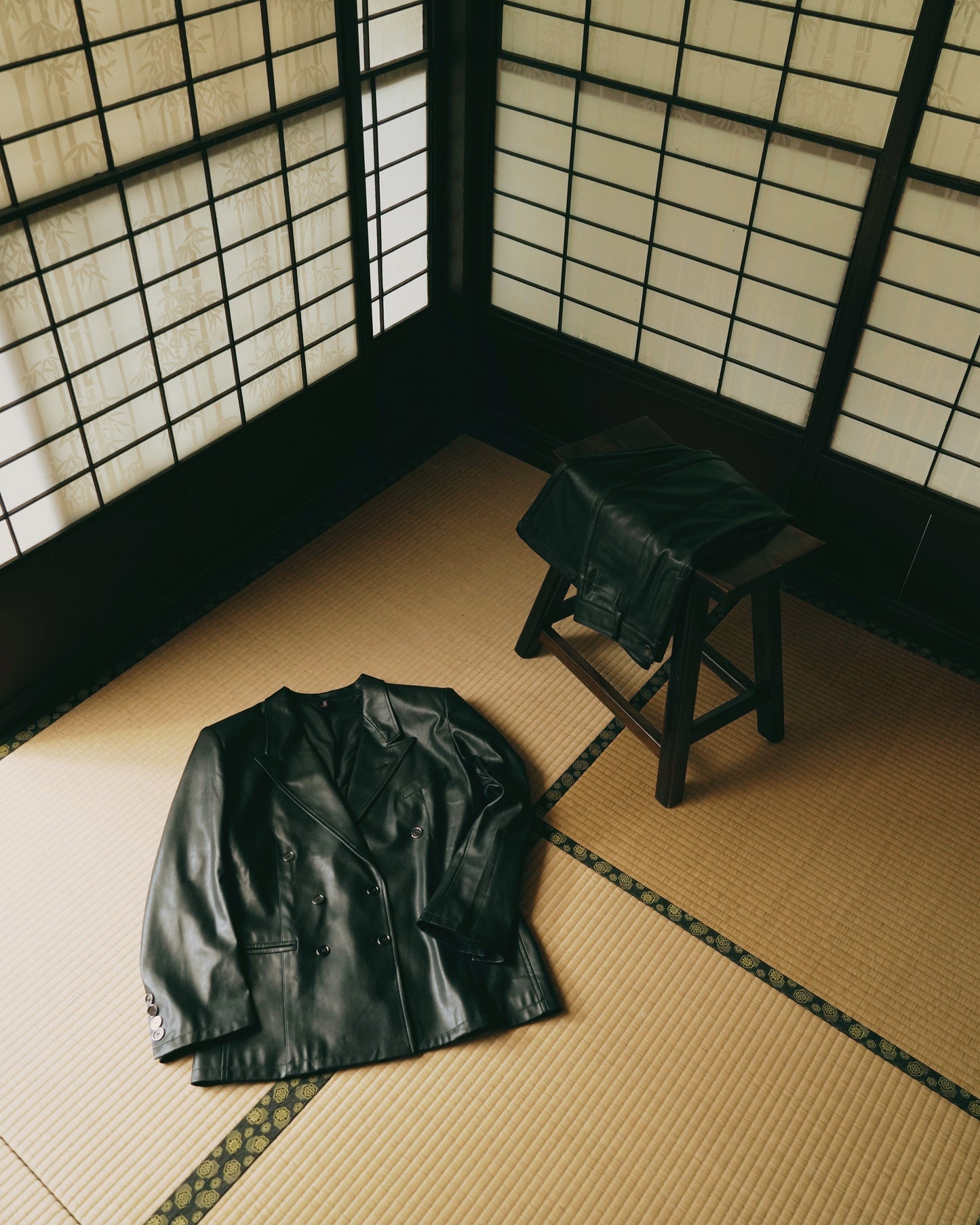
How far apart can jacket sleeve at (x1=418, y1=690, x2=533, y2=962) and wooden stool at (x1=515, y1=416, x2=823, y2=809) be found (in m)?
0.43

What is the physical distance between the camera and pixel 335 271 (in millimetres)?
4203

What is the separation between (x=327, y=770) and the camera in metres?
3.29

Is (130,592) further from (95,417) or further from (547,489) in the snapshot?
(547,489)

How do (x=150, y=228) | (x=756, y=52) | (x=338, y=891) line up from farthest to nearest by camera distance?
(x=756, y=52)
(x=150, y=228)
(x=338, y=891)

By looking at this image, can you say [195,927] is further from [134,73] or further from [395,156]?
[395,156]

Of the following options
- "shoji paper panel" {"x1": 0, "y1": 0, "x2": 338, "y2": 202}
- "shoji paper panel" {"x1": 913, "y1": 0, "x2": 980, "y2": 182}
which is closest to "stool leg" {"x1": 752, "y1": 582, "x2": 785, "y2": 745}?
"shoji paper panel" {"x1": 913, "y1": 0, "x2": 980, "y2": 182}

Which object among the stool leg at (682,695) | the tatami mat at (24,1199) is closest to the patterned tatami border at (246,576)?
the tatami mat at (24,1199)

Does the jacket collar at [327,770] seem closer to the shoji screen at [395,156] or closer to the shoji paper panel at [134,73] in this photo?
the shoji paper panel at [134,73]

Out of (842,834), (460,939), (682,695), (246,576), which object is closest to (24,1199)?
(460,939)

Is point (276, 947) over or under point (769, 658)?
under

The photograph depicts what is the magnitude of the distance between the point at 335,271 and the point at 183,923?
2497 millimetres

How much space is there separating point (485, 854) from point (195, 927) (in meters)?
0.82

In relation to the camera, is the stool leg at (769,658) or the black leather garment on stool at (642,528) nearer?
the black leather garment on stool at (642,528)

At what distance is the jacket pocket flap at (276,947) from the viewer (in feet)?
9.62
